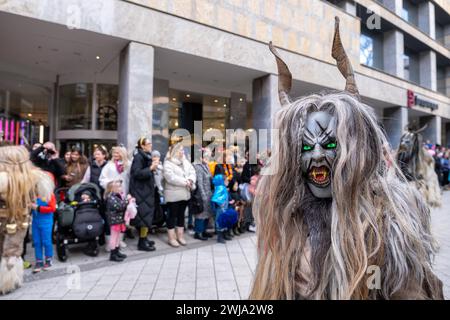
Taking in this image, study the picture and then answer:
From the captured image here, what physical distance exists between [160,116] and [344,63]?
10936 mm

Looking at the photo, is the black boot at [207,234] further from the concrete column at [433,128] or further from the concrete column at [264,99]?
the concrete column at [433,128]

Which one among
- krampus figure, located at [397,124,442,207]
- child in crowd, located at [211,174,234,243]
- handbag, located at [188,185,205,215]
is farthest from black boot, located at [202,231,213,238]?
krampus figure, located at [397,124,442,207]

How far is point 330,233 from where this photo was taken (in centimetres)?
114

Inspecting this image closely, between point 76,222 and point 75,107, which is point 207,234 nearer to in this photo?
point 76,222

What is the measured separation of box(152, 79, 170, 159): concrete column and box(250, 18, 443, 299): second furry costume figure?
9.86m

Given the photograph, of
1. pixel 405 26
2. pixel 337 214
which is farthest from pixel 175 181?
pixel 405 26

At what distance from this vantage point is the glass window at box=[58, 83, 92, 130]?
1278cm

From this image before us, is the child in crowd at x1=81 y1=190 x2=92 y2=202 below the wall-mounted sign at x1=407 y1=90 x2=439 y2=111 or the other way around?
below

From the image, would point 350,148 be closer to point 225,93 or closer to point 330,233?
point 330,233

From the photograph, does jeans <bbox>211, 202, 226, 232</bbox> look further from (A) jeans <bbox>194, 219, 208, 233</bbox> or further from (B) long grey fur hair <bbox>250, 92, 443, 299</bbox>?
(B) long grey fur hair <bbox>250, 92, 443, 299</bbox>

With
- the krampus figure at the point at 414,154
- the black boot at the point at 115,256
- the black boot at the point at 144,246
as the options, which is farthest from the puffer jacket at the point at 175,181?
the krampus figure at the point at 414,154

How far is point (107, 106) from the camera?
12992mm

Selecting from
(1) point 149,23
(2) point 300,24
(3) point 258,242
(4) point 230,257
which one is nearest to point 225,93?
(2) point 300,24

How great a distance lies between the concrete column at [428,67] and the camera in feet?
70.1
